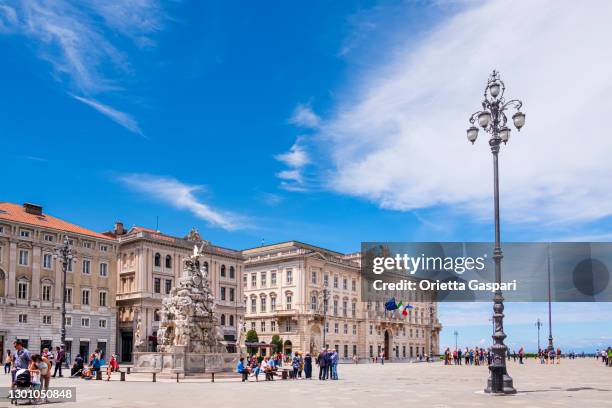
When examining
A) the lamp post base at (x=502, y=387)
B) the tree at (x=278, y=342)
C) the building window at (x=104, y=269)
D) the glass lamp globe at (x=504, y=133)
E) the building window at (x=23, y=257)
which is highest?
the glass lamp globe at (x=504, y=133)

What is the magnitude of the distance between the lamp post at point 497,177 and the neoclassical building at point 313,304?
188 feet

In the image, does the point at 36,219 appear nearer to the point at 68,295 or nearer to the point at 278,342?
the point at 68,295

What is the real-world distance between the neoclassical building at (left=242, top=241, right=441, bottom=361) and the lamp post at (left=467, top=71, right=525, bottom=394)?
5738 cm

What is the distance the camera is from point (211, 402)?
19094mm

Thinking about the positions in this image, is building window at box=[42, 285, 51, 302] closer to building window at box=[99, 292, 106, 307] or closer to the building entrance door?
building window at box=[99, 292, 106, 307]

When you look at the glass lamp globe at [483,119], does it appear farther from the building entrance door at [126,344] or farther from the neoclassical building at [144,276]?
the building entrance door at [126,344]

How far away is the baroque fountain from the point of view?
35781mm

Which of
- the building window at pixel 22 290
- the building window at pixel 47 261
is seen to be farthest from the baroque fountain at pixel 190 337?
the building window at pixel 47 261

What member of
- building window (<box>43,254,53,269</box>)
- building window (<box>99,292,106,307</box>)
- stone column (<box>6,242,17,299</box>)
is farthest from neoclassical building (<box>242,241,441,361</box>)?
stone column (<box>6,242,17,299</box>)

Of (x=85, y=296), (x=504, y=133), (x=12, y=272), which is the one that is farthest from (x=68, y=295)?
(x=504, y=133)

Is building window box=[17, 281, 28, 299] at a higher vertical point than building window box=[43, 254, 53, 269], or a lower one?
lower

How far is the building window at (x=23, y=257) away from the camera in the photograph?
59.7m

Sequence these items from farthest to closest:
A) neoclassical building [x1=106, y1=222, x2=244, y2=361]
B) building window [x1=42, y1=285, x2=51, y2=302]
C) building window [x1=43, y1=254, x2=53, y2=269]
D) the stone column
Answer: neoclassical building [x1=106, y1=222, x2=244, y2=361], building window [x1=43, y1=254, x2=53, y2=269], building window [x1=42, y1=285, x2=51, y2=302], the stone column

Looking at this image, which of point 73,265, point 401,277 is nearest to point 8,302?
point 73,265
